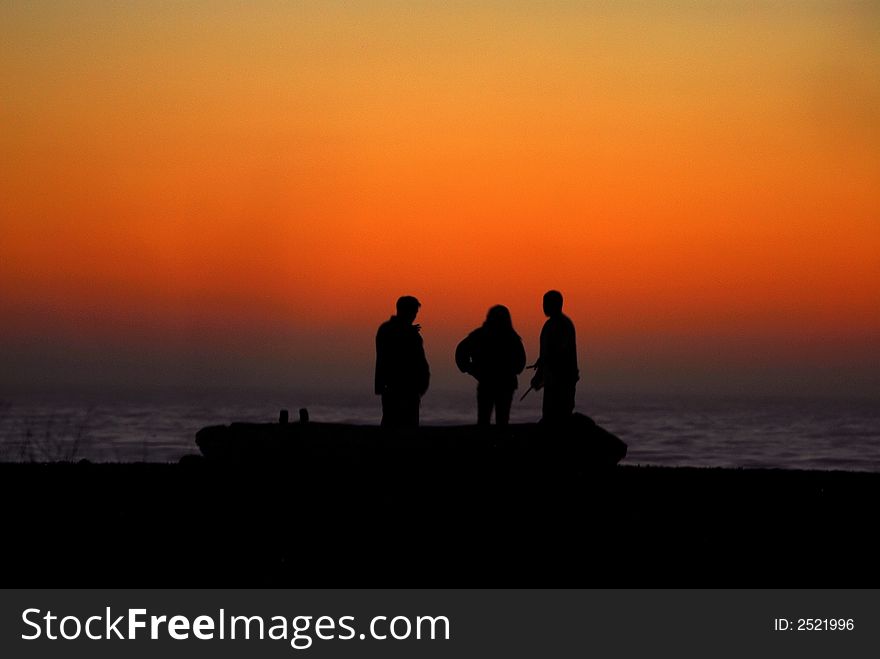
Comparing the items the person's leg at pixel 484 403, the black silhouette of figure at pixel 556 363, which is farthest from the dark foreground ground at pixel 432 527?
the person's leg at pixel 484 403

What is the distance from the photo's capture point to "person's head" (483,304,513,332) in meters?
15.7

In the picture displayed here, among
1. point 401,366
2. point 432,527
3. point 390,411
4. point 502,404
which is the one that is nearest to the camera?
point 432,527

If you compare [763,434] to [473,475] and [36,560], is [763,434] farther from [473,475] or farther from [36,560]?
[36,560]

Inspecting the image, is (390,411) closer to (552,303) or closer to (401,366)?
(401,366)

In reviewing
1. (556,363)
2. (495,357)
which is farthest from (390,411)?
(556,363)

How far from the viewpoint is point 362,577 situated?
10.4 metres

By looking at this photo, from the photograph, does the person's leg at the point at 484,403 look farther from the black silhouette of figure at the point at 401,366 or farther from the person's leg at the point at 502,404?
the black silhouette of figure at the point at 401,366

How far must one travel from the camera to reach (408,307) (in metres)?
15.0

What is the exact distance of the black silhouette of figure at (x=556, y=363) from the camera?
14.8m

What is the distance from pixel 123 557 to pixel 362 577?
1.95 m

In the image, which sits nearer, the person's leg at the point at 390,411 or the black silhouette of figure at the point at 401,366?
the black silhouette of figure at the point at 401,366

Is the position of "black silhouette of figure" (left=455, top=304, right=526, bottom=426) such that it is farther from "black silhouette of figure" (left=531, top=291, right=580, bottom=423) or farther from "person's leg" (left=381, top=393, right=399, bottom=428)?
"person's leg" (left=381, top=393, right=399, bottom=428)

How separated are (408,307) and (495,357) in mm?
1260
